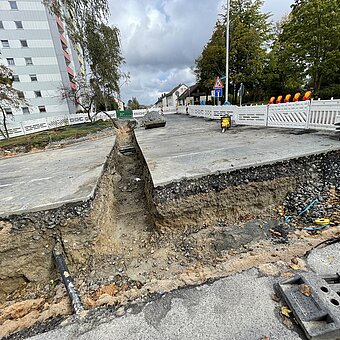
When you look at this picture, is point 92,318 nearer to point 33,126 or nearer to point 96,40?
point 33,126

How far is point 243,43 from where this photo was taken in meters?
20.1

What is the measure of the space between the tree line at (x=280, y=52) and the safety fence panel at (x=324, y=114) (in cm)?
1233

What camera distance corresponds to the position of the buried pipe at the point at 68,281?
75.6 inches

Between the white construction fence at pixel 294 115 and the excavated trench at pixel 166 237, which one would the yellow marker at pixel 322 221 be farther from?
the white construction fence at pixel 294 115

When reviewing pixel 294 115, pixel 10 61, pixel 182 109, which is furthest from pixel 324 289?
pixel 10 61

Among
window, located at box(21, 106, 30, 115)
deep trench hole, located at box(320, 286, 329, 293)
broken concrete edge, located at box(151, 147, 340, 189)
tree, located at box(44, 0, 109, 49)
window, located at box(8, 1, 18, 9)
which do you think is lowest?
deep trench hole, located at box(320, 286, 329, 293)

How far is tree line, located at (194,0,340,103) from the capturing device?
44.1ft

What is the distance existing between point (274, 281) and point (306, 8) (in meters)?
19.2

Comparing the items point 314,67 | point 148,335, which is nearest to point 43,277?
point 148,335

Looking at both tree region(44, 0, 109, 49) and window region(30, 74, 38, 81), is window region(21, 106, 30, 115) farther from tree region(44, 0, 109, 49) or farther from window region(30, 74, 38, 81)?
tree region(44, 0, 109, 49)

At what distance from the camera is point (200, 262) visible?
255 cm

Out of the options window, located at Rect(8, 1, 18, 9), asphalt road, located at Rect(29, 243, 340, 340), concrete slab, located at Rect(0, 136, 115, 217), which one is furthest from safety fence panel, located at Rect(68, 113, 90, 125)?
asphalt road, located at Rect(29, 243, 340, 340)

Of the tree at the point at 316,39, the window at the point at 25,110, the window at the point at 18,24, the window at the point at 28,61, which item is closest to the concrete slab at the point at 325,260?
the tree at the point at 316,39

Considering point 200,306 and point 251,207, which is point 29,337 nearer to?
point 200,306
